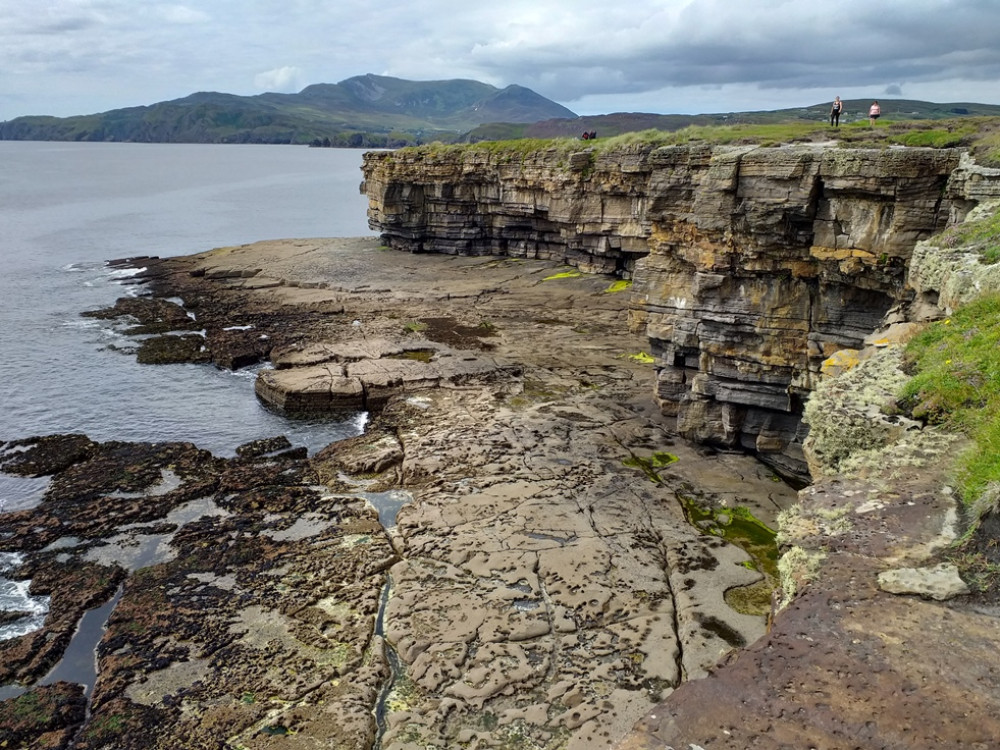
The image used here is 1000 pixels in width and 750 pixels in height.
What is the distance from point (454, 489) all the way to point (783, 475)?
10.3 meters

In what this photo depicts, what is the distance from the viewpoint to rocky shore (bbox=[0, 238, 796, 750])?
12891 millimetres

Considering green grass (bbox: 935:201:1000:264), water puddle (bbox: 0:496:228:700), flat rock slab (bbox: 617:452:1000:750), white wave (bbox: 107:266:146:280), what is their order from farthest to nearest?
white wave (bbox: 107:266:146:280), water puddle (bbox: 0:496:228:700), green grass (bbox: 935:201:1000:264), flat rock slab (bbox: 617:452:1000:750)

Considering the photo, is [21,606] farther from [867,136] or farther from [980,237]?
[867,136]

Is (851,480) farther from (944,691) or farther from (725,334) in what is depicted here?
(725,334)

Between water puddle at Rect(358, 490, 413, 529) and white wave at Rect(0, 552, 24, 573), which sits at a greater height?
white wave at Rect(0, 552, 24, 573)

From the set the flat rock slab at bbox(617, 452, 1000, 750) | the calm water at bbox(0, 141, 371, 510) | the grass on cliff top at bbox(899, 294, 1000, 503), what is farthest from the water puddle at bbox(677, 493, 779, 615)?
the calm water at bbox(0, 141, 371, 510)

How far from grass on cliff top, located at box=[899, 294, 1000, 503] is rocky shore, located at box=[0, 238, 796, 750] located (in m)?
4.77

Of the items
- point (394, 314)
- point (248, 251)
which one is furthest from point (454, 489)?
point (248, 251)

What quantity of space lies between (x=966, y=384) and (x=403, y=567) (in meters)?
12.5

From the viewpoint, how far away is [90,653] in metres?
14.9

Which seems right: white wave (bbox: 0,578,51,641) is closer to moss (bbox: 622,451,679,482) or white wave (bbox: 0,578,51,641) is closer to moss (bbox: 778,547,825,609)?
moss (bbox: 778,547,825,609)

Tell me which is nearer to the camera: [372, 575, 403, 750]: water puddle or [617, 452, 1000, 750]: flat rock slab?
[617, 452, 1000, 750]: flat rock slab

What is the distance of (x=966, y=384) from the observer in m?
9.62

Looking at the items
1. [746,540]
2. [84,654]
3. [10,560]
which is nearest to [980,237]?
[746,540]
